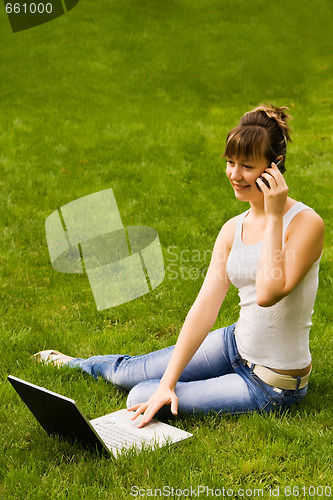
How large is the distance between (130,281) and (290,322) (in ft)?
8.94

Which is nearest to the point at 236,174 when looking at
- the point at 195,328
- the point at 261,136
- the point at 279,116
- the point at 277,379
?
the point at 261,136

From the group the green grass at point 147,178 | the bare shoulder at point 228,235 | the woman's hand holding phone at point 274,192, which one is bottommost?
the green grass at point 147,178

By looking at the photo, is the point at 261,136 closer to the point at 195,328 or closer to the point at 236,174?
the point at 236,174

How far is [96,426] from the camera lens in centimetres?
321

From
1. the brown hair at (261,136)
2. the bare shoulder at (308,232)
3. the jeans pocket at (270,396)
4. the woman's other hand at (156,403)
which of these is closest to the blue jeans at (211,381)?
the jeans pocket at (270,396)

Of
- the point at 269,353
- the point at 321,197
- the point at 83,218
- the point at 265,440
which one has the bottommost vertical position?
the point at 321,197

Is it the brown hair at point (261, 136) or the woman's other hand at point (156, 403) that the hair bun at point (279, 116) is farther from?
the woman's other hand at point (156, 403)

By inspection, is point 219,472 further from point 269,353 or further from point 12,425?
point 12,425

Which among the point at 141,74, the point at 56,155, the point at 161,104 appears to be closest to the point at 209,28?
the point at 141,74

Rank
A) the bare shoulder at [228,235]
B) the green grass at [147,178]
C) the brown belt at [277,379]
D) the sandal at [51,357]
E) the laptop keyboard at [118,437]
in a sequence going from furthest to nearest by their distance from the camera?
1. the sandal at [51,357]
2. the bare shoulder at [228,235]
3. the brown belt at [277,379]
4. the laptop keyboard at [118,437]
5. the green grass at [147,178]

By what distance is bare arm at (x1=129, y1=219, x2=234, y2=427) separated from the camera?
10.4 ft

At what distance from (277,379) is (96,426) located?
0.99m

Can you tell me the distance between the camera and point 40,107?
10250 millimetres

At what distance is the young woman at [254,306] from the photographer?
9.43 ft
